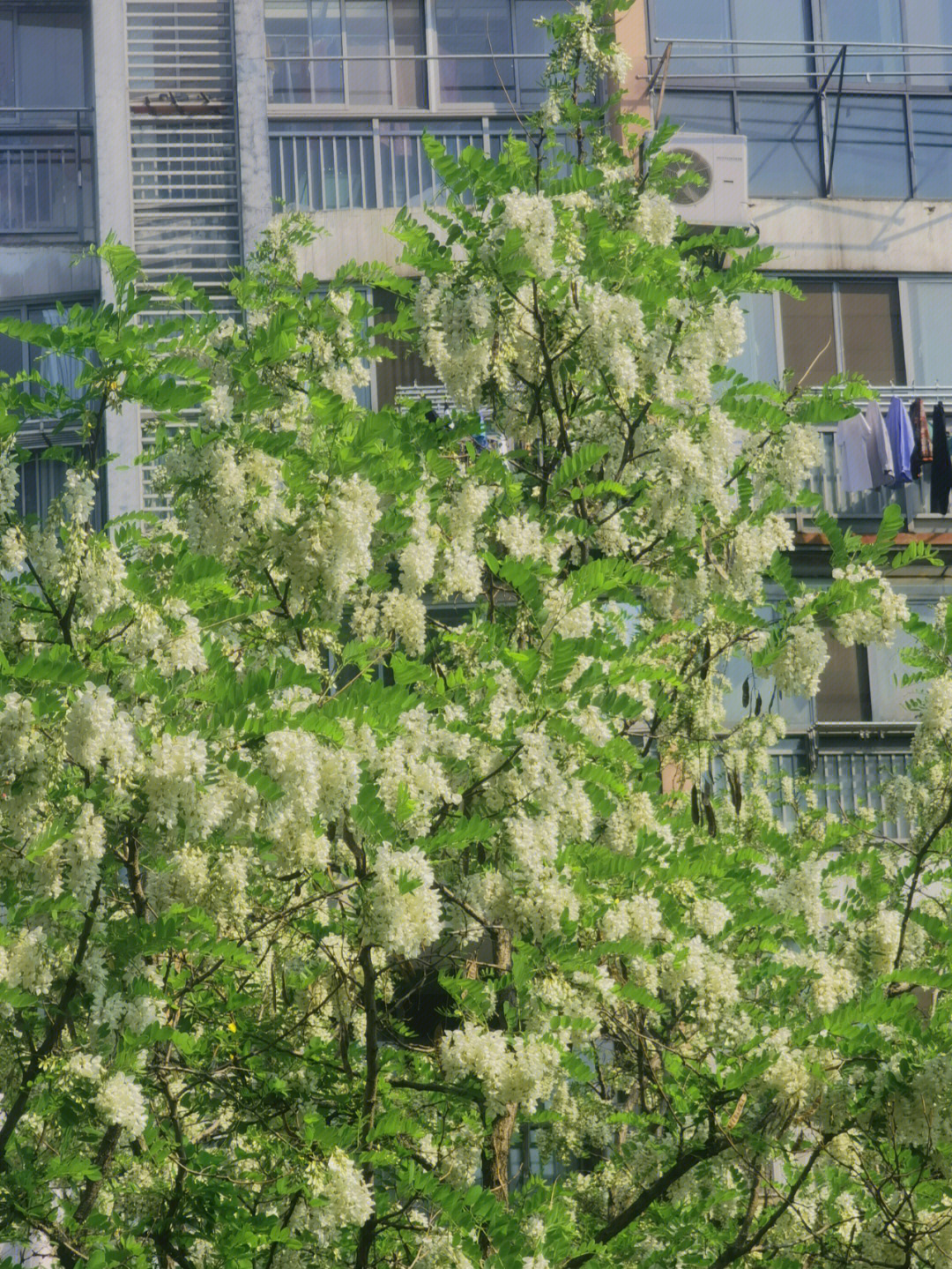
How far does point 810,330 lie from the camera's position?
22922 mm

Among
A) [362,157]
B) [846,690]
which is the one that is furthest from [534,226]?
[362,157]

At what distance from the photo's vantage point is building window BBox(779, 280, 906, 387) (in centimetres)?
2291

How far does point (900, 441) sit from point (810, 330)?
7.47ft

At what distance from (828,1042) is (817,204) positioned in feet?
53.5

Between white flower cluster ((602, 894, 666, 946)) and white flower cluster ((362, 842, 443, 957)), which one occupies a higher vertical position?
white flower cluster ((362, 842, 443, 957))

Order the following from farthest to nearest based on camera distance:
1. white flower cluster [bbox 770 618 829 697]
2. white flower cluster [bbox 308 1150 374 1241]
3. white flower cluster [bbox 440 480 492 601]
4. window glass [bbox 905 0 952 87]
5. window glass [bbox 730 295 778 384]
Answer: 1. window glass [bbox 905 0 952 87]
2. window glass [bbox 730 295 778 384]
3. white flower cluster [bbox 770 618 829 697]
4. white flower cluster [bbox 440 480 492 601]
5. white flower cluster [bbox 308 1150 374 1241]

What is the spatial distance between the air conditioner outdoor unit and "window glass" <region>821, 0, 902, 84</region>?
9.82 feet

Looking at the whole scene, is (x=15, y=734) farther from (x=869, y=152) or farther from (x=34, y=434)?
(x=869, y=152)

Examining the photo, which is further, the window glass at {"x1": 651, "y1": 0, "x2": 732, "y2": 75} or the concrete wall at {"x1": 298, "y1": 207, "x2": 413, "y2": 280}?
the window glass at {"x1": 651, "y1": 0, "x2": 732, "y2": 75}

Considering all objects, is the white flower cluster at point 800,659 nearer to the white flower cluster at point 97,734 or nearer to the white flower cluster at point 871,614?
the white flower cluster at point 871,614

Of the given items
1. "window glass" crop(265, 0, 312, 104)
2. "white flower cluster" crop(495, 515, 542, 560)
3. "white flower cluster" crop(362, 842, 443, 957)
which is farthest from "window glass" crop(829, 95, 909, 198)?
"white flower cluster" crop(362, 842, 443, 957)

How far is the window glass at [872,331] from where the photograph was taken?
2305 centimetres

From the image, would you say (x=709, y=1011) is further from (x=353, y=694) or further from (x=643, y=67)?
(x=643, y=67)

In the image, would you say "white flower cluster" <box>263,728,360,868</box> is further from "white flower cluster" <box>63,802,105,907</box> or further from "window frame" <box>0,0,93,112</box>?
"window frame" <box>0,0,93,112</box>
